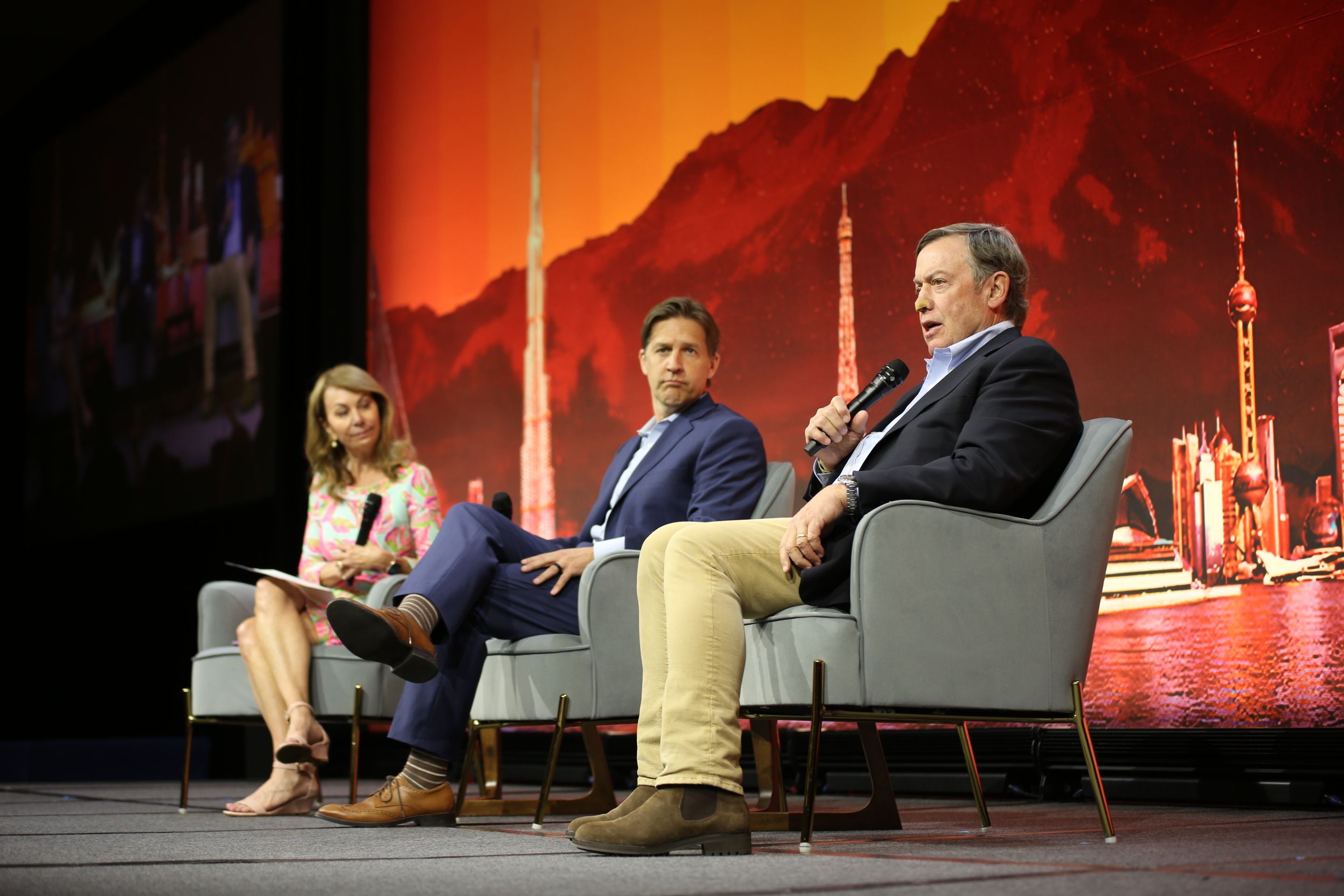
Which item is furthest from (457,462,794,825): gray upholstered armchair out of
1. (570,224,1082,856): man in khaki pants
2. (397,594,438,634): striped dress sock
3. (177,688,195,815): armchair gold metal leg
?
(177,688,195,815): armchair gold metal leg

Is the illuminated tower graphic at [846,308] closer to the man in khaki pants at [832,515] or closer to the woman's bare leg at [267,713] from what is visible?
the man in khaki pants at [832,515]

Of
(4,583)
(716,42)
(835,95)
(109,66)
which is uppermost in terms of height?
(109,66)

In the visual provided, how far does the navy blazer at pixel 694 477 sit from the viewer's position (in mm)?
2824

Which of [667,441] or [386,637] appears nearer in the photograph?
[386,637]

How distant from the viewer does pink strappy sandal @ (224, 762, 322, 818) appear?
3045mm

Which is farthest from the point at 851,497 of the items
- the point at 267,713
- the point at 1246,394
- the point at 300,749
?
the point at 267,713

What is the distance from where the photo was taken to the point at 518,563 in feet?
9.26

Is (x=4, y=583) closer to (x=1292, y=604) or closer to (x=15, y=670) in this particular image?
(x=15, y=670)

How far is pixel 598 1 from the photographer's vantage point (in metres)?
4.93

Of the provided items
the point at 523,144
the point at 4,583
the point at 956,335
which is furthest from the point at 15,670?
the point at 956,335

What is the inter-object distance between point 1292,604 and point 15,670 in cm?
735

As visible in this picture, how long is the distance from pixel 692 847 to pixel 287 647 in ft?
5.27

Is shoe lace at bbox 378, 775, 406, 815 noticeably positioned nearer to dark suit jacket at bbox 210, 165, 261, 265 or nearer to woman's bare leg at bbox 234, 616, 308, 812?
woman's bare leg at bbox 234, 616, 308, 812

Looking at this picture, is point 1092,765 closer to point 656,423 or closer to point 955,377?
point 955,377
